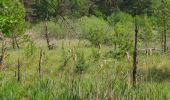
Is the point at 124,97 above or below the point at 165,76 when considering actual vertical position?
above

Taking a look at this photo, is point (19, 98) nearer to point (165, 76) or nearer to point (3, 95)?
point (3, 95)

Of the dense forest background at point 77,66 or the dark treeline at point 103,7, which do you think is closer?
the dense forest background at point 77,66

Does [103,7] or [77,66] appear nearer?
[77,66]

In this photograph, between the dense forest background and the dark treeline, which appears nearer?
the dense forest background

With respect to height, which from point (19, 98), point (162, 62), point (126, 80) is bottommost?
point (162, 62)

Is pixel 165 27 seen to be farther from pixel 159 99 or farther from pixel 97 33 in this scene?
pixel 159 99

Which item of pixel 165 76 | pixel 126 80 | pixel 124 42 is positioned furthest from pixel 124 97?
pixel 124 42

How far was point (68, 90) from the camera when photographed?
6543 mm

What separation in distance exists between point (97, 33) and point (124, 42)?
27.9ft

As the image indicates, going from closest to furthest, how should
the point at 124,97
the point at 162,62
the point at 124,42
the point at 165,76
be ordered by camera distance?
the point at 124,97 < the point at 165,76 < the point at 162,62 < the point at 124,42

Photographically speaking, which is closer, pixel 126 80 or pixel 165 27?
pixel 126 80

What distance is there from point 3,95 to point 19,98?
55 cm

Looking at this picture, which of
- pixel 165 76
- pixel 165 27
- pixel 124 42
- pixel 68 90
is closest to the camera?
pixel 68 90

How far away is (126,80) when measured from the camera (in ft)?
20.5
